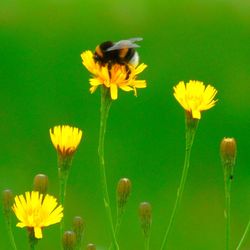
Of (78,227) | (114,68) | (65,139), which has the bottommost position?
(78,227)

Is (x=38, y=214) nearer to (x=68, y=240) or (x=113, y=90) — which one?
(x=68, y=240)

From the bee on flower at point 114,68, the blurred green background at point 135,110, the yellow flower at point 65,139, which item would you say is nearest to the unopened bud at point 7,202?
the yellow flower at point 65,139

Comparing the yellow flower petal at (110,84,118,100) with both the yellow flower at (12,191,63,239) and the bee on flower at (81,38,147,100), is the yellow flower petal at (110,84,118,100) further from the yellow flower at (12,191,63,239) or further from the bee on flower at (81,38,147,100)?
the yellow flower at (12,191,63,239)

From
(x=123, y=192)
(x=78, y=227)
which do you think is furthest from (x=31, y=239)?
(x=123, y=192)

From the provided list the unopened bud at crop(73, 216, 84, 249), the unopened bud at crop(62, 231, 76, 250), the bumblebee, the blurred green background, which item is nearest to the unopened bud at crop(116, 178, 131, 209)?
the unopened bud at crop(73, 216, 84, 249)

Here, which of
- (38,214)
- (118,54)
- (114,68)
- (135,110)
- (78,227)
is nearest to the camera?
(38,214)

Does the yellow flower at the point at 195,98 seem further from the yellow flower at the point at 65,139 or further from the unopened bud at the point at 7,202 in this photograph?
the unopened bud at the point at 7,202
